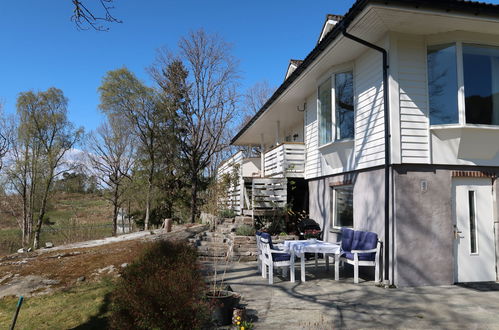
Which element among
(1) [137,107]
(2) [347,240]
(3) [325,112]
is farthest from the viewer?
(1) [137,107]

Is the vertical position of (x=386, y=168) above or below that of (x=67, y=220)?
above

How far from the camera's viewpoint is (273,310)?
5129 millimetres

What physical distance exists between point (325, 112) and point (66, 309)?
7.38 m

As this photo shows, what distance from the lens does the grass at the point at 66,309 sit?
18.2ft

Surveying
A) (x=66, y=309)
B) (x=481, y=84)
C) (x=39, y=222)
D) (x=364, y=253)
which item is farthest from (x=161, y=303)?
(x=39, y=222)

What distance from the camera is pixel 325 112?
9.29 meters

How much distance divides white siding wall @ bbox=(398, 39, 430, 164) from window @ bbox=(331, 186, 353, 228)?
213cm

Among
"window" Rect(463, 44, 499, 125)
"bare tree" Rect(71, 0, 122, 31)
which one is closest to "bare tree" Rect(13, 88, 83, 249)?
"bare tree" Rect(71, 0, 122, 31)

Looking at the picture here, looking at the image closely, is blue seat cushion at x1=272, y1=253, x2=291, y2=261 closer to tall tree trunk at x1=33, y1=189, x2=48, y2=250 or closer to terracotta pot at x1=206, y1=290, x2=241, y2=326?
terracotta pot at x1=206, y1=290, x2=241, y2=326

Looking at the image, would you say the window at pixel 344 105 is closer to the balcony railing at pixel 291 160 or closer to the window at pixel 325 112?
the window at pixel 325 112

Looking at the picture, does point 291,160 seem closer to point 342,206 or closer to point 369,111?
point 342,206

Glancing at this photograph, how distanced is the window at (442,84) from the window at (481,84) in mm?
251

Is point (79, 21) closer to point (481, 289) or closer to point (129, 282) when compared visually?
point (129, 282)

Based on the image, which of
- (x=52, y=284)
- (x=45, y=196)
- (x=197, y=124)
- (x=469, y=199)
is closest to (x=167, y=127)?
(x=197, y=124)
